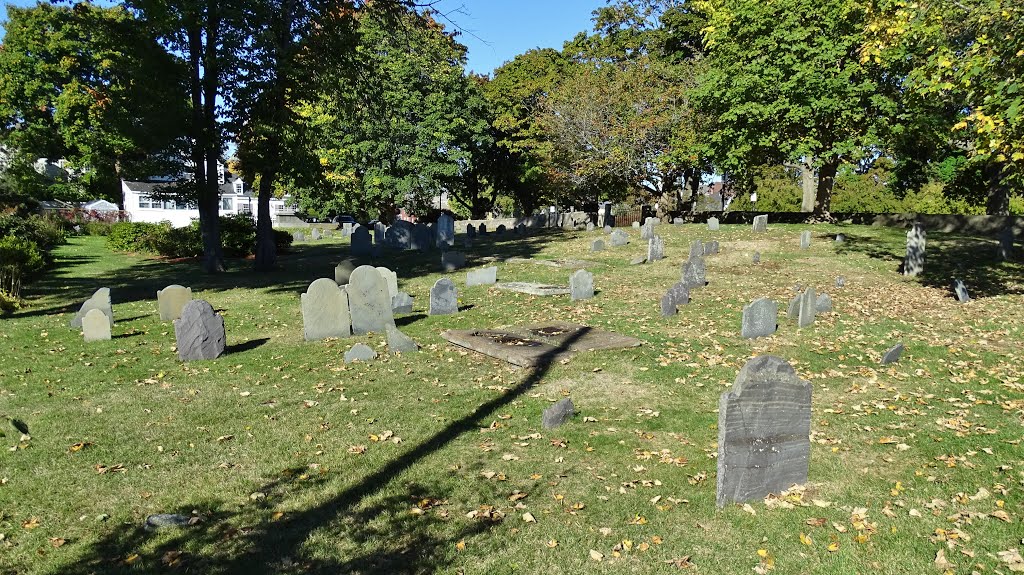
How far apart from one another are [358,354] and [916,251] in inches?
634

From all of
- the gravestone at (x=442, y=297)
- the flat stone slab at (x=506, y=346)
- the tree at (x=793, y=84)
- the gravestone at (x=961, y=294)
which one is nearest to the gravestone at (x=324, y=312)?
the flat stone slab at (x=506, y=346)

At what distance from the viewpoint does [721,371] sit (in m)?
9.96

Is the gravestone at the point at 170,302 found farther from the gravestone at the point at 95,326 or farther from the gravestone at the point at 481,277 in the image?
the gravestone at the point at 481,277

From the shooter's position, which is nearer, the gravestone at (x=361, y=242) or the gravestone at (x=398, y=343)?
the gravestone at (x=398, y=343)

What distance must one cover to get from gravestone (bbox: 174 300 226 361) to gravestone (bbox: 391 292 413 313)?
4.35m

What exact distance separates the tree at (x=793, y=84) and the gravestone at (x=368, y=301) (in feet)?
67.9

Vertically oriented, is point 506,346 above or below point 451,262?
below

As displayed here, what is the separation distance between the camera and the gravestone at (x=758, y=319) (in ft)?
38.9

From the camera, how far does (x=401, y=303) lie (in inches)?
579

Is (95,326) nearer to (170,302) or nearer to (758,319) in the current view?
(170,302)

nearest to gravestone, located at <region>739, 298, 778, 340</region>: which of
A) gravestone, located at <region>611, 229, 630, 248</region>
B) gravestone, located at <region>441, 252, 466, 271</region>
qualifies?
gravestone, located at <region>441, 252, 466, 271</region>

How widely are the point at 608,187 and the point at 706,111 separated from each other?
38.3 ft

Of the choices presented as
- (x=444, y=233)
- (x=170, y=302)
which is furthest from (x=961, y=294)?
(x=444, y=233)

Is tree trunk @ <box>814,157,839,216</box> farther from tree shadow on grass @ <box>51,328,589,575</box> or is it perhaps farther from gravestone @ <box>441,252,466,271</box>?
tree shadow on grass @ <box>51,328,589,575</box>
